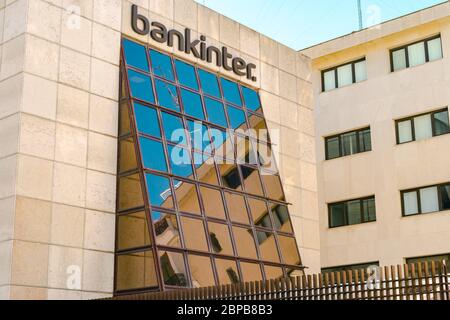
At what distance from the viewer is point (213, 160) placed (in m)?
25.4

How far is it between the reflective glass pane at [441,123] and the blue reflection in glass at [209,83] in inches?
430

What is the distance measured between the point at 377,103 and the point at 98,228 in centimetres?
1731

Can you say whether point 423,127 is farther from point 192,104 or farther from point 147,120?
point 147,120

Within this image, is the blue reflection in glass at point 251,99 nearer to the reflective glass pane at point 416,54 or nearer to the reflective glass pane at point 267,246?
the reflective glass pane at point 267,246

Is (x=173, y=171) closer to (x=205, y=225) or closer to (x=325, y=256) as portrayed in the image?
(x=205, y=225)

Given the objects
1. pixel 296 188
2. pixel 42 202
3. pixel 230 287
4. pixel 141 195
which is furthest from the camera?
pixel 296 188

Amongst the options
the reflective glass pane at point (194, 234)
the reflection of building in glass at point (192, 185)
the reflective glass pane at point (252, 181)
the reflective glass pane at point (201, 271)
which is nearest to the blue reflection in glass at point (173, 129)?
the reflection of building in glass at point (192, 185)

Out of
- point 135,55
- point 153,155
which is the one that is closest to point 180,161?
point 153,155

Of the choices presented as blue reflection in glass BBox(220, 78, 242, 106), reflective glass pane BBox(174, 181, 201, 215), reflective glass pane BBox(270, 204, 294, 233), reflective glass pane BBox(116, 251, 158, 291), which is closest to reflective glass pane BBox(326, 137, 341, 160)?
reflective glass pane BBox(270, 204, 294, 233)

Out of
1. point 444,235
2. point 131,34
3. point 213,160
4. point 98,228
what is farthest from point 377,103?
point 98,228

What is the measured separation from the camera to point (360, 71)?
35.9 m

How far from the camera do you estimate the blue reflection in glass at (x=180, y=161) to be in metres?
23.6

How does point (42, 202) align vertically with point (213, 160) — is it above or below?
below

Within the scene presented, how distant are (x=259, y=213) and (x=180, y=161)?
4032 millimetres
